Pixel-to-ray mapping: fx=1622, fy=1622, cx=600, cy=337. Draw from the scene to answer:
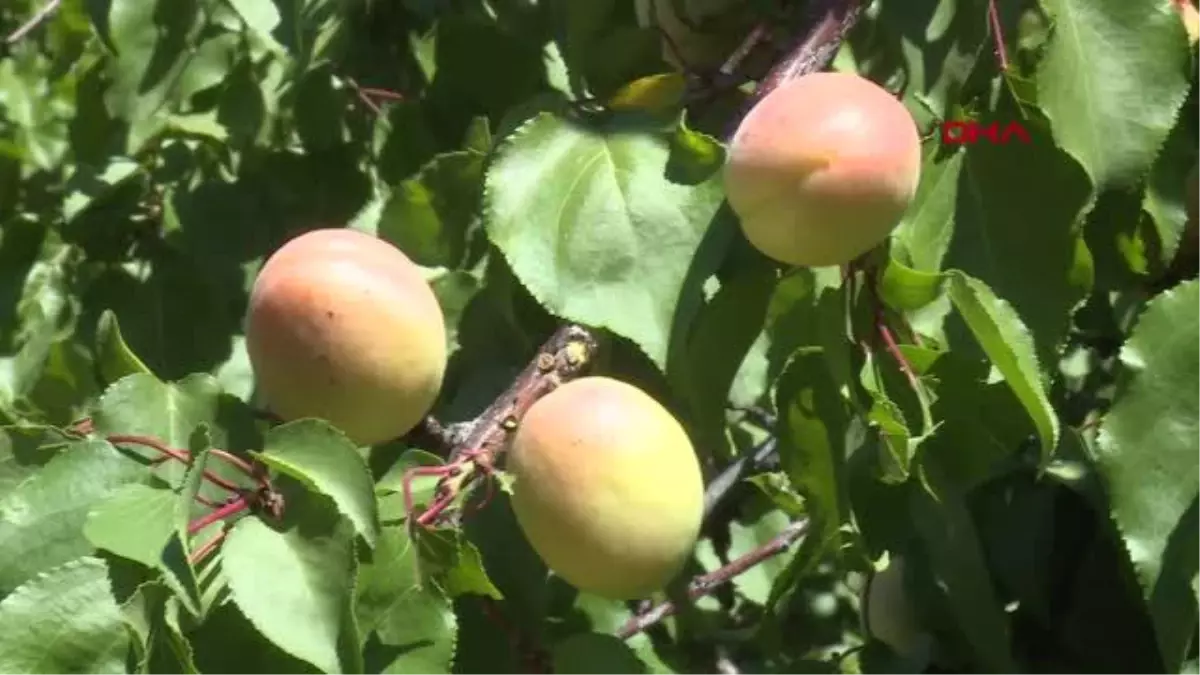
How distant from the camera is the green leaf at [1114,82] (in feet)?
2.62

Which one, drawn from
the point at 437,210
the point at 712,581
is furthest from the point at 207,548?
the point at 712,581

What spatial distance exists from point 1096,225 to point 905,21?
0.16 m

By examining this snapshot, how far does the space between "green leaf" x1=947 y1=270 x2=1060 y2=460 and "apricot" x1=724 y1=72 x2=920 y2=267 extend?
0.05 m

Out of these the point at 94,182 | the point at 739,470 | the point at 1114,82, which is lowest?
the point at 739,470

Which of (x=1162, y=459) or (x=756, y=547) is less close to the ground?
(x=1162, y=459)

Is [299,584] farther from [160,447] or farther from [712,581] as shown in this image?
[712,581]

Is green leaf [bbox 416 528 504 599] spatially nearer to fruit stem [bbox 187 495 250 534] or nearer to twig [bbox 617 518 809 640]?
fruit stem [bbox 187 495 250 534]

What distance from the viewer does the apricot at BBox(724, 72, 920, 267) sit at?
749 millimetres

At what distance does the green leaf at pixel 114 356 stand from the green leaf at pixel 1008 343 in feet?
1.28

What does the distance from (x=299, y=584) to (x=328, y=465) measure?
54 millimetres

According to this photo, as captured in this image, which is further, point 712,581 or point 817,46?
point 712,581

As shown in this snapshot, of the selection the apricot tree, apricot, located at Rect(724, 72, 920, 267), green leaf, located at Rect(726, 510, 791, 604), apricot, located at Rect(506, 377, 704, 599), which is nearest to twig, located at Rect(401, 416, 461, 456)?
the apricot tree

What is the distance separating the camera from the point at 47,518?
731 millimetres

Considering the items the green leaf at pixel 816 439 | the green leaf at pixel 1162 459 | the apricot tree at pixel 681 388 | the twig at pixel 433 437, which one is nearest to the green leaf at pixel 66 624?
the apricot tree at pixel 681 388
